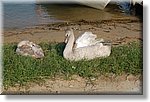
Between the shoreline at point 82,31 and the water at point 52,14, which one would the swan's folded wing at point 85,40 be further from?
the water at point 52,14

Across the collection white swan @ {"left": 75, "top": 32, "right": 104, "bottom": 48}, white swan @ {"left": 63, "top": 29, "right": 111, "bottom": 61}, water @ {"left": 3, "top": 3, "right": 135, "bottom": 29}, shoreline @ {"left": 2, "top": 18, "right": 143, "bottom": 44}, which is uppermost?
water @ {"left": 3, "top": 3, "right": 135, "bottom": 29}

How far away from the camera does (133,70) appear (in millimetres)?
2393

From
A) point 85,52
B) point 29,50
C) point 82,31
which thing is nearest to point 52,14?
point 82,31

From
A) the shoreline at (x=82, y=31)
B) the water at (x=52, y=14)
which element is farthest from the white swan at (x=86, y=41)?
the water at (x=52, y=14)

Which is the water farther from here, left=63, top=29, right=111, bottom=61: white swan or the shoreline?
left=63, top=29, right=111, bottom=61: white swan

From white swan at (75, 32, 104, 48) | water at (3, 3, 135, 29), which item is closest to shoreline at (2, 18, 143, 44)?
water at (3, 3, 135, 29)

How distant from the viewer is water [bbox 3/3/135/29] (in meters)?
4.23

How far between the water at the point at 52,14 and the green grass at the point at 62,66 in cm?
151

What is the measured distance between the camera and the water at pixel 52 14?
13.9 ft

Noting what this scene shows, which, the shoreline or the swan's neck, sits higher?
the shoreline

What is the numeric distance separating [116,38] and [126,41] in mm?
191

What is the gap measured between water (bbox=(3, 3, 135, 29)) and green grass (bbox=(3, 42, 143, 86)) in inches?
59.3

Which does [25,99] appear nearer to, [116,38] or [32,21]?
[116,38]

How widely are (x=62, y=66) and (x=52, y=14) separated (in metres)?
2.14
